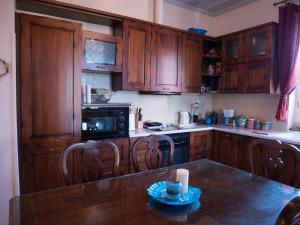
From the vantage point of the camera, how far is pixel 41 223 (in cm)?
91

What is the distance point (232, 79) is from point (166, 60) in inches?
43.6

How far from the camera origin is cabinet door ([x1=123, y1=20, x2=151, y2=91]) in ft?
9.20

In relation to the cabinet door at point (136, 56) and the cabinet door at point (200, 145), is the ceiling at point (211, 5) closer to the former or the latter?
the cabinet door at point (136, 56)

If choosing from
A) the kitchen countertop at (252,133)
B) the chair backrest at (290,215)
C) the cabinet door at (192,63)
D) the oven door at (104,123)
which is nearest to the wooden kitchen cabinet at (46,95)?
the oven door at (104,123)

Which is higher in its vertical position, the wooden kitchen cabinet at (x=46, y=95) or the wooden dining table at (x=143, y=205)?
the wooden kitchen cabinet at (x=46, y=95)

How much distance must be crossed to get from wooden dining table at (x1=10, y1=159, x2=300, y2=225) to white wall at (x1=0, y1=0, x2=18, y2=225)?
114 centimetres

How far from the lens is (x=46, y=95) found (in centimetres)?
216

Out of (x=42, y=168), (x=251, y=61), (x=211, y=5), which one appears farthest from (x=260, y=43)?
(x=42, y=168)

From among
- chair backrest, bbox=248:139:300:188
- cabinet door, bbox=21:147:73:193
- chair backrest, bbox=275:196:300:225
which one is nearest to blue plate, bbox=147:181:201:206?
chair backrest, bbox=275:196:300:225

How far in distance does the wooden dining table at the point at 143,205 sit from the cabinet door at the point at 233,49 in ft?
7.63

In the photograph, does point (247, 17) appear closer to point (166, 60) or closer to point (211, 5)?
point (211, 5)

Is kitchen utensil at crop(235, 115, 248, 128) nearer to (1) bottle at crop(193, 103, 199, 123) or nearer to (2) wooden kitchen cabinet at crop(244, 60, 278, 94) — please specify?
(2) wooden kitchen cabinet at crop(244, 60, 278, 94)

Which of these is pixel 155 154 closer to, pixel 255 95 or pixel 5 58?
pixel 5 58

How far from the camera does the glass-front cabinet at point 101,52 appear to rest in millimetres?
2516
